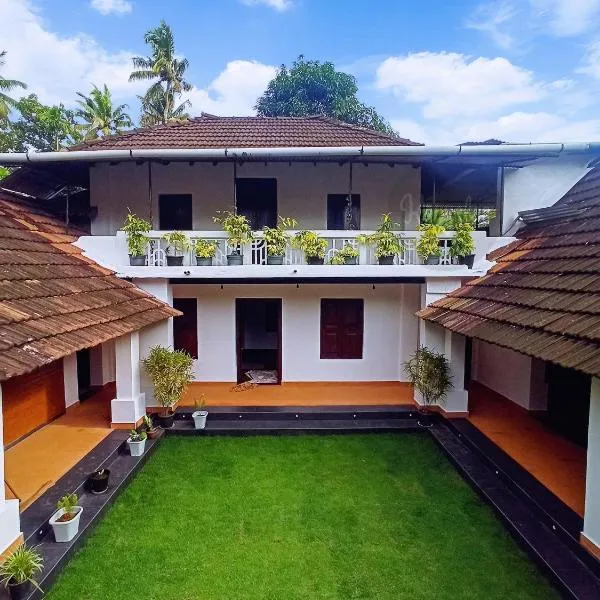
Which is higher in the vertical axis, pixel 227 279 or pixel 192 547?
pixel 227 279

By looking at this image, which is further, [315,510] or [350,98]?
[350,98]

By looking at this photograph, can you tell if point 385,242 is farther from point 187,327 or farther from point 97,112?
point 97,112

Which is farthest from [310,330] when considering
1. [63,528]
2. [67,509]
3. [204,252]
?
[63,528]

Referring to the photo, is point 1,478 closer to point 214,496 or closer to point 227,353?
point 214,496

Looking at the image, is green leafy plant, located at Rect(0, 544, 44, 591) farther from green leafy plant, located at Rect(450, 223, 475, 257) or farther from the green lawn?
green leafy plant, located at Rect(450, 223, 475, 257)

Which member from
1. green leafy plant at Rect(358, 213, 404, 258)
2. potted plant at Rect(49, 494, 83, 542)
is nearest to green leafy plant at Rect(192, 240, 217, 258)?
green leafy plant at Rect(358, 213, 404, 258)

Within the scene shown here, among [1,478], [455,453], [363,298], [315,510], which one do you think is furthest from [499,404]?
[1,478]
